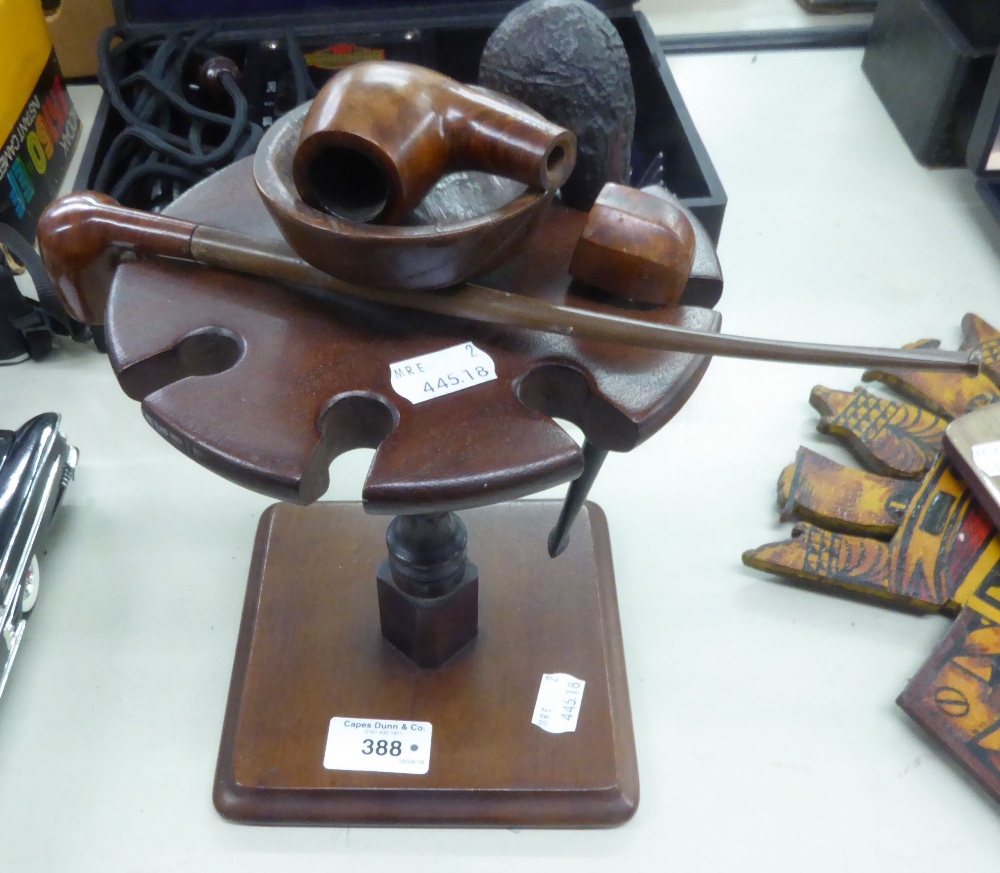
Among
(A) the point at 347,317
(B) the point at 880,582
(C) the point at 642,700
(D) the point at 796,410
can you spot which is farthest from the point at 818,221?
(A) the point at 347,317

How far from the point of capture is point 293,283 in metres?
0.50

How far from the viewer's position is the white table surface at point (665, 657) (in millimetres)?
688

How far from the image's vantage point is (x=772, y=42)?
4.65 feet

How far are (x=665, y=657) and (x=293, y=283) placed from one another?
1.56 feet

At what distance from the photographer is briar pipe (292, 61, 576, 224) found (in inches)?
16.0

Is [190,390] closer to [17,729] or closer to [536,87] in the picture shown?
[536,87]

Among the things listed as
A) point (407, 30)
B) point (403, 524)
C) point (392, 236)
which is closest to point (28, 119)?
point (407, 30)

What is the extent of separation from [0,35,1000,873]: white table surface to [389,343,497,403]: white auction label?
393mm

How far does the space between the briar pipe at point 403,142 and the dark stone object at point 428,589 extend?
0.25 metres

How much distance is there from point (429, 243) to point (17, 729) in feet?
1.89

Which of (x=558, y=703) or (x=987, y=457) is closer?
(x=558, y=703)

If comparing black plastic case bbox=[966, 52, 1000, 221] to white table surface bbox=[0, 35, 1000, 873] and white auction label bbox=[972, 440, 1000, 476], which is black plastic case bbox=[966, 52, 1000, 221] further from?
white auction label bbox=[972, 440, 1000, 476]

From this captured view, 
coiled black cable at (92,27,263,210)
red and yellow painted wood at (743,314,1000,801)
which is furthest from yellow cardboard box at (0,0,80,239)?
red and yellow painted wood at (743,314,1000,801)

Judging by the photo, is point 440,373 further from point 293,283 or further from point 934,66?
point 934,66
